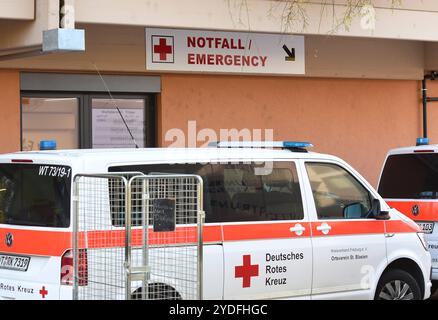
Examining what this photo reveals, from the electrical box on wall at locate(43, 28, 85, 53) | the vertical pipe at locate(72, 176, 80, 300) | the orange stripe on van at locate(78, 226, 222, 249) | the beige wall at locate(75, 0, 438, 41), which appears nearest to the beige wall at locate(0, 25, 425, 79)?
the beige wall at locate(75, 0, 438, 41)

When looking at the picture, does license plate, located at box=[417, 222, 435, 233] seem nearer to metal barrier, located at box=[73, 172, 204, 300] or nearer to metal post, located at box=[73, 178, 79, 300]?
metal barrier, located at box=[73, 172, 204, 300]

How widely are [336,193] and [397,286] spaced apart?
1.19 meters

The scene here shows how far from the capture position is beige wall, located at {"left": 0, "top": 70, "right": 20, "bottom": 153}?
436 inches

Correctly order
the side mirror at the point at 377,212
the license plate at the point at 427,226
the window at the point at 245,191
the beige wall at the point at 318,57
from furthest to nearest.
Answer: the beige wall at the point at 318,57
the license plate at the point at 427,226
the side mirror at the point at 377,212
the window at the point at 245,191

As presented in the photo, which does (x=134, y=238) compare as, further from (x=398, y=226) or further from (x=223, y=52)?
(x=223, y=52)

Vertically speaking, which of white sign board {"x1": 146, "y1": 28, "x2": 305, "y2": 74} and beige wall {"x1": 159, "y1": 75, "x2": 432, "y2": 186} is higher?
white sign board {"x1": 146, "y1": 28, "x2": 305, "y2": 74}

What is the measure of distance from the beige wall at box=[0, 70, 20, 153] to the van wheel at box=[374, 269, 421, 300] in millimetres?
5461

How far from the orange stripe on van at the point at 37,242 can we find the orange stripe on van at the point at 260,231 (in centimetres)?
146

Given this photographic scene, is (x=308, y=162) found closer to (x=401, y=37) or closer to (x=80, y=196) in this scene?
(x=80, y=196)

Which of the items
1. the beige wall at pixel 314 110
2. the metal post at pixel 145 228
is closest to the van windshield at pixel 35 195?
the metal post at pixel 145 228

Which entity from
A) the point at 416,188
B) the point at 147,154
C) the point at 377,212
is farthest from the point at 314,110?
the point at 147,154

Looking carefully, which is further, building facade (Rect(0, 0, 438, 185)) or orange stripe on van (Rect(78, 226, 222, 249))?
building facade (Rect(0, 0, 438, 185))

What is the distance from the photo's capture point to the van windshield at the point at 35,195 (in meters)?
6.57

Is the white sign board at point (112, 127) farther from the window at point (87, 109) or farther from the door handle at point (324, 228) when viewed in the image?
the door handle at point (324, 228)
